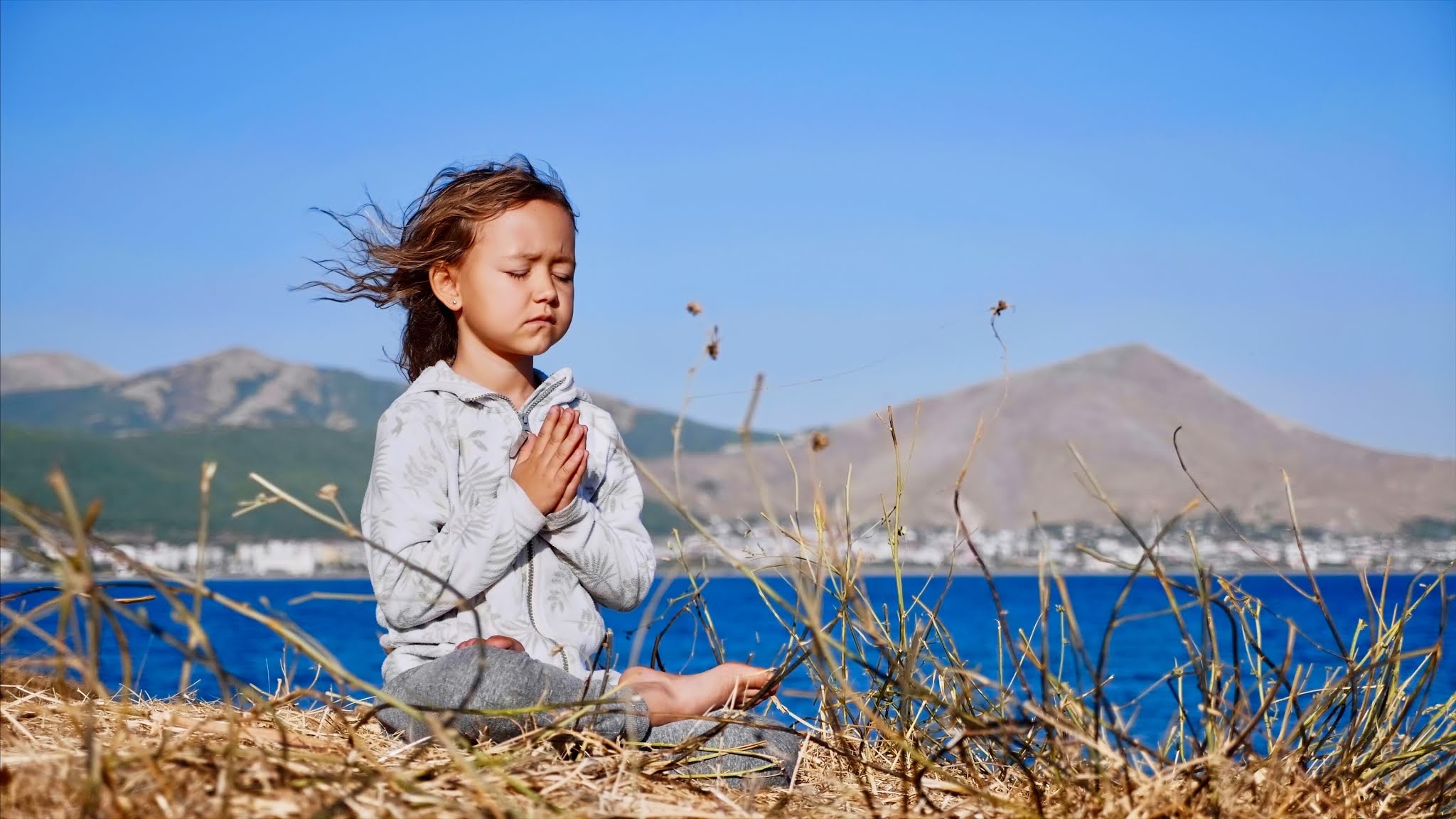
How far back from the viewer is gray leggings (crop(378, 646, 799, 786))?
2.54 metres

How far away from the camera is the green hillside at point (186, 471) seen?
7800 centimetres

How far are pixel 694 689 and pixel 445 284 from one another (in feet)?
4.31

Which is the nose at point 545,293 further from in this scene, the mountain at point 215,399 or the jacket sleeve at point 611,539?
the mountain at point 215,399

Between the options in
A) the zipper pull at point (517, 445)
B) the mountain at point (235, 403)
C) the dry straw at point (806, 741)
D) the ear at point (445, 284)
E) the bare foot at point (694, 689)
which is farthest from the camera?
the mountain at point (235, 403)

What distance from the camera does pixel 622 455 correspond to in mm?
3449

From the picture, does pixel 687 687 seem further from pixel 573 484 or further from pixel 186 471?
pixel 186 471

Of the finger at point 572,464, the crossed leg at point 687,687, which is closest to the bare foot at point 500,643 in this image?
the crossed leg at point 687,687

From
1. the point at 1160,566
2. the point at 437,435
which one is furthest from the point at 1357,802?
the point at 437,435

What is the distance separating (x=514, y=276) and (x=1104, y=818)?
196cm

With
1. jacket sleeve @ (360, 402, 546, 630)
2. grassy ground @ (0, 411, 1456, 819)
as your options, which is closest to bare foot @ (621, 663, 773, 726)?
grassy ground @ (0, 411, 1456, 819)

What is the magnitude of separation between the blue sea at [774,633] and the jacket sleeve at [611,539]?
0.11 metres

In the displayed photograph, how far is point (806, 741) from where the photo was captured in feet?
8.58

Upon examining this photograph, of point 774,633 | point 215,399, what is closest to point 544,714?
point 774,633

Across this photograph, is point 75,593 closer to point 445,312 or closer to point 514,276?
point 514,276
